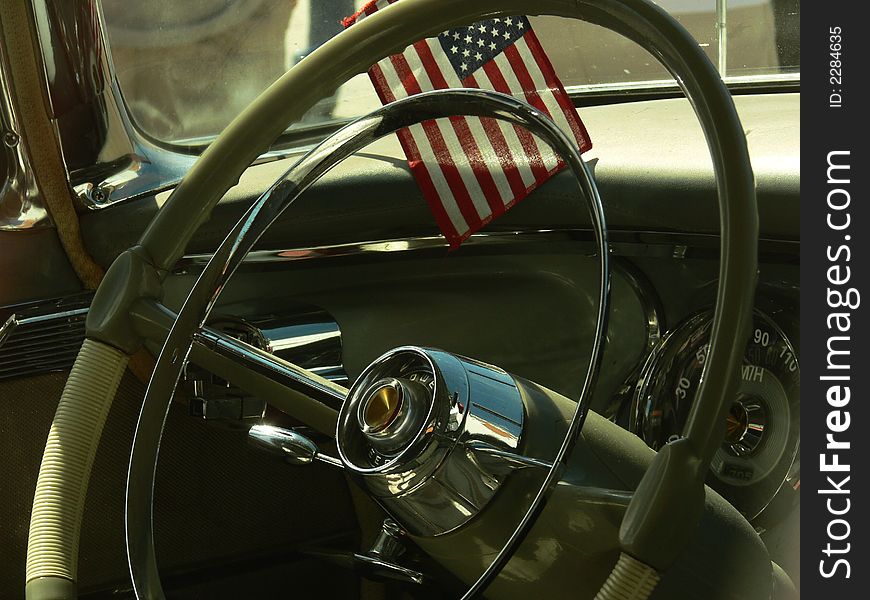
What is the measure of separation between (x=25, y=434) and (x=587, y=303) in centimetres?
80

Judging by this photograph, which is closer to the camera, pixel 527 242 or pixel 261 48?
pixel 527 242

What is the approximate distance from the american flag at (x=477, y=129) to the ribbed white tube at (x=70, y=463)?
0.59 m

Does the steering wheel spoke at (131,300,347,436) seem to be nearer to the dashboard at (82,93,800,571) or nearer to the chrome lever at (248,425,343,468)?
the chrome lever at (248,425,343,468)

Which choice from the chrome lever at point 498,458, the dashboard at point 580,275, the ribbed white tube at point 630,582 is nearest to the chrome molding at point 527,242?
the dashboard at point 580,275

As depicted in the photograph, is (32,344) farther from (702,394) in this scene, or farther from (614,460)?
(702,394)

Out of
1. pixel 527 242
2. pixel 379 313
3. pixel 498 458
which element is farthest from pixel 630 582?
pixel 379 313

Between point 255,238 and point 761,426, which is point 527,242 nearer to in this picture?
point 761,426

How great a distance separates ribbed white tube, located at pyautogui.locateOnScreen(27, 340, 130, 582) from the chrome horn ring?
0.13ft

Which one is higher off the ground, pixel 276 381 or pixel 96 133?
pixel 96 133

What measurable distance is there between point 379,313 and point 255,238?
0.52 m

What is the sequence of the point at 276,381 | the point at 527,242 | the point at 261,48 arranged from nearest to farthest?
the point at 276,381 < the point at 527,242 < the point at 261,48

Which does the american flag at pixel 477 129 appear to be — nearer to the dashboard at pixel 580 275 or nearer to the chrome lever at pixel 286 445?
the dashboard at pixel 580 275

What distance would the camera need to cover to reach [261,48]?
1.62 m

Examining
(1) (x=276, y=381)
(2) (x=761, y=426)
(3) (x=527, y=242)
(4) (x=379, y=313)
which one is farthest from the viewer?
(4) (x=379, y=313)
